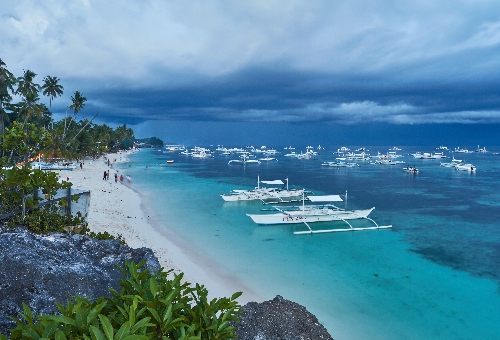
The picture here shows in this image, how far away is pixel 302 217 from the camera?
27625mm

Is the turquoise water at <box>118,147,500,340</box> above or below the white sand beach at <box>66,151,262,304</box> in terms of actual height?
below

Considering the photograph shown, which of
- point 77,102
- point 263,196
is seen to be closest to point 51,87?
point 77,102

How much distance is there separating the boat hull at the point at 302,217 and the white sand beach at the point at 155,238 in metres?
7.13

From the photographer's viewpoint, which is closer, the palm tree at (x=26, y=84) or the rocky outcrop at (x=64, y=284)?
the rocky outcrop at (x=64, y=284)

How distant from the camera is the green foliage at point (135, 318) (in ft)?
Result: 9.55

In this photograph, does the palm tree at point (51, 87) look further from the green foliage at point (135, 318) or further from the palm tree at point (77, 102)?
the green foliage at point (135, 318)

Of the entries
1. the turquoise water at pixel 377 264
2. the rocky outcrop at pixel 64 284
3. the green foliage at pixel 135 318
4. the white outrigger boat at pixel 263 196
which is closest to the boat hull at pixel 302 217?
the turquoise water at pixel 377 264

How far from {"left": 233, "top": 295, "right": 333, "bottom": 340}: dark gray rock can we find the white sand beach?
6008mm

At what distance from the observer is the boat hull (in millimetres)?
27266

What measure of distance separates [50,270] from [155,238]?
14191mm

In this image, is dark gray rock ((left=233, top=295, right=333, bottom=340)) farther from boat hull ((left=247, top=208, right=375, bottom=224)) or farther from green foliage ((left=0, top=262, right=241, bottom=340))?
boat hull ((left=247, top=208, right=375, bottom=224))

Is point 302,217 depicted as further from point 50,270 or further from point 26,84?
point 26,84

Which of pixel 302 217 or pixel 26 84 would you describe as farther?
pixel 26 84

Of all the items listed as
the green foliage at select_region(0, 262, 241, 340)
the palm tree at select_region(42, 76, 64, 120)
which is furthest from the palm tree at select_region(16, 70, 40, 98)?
the green foliage at select_region(0, 262, 241, 340)
